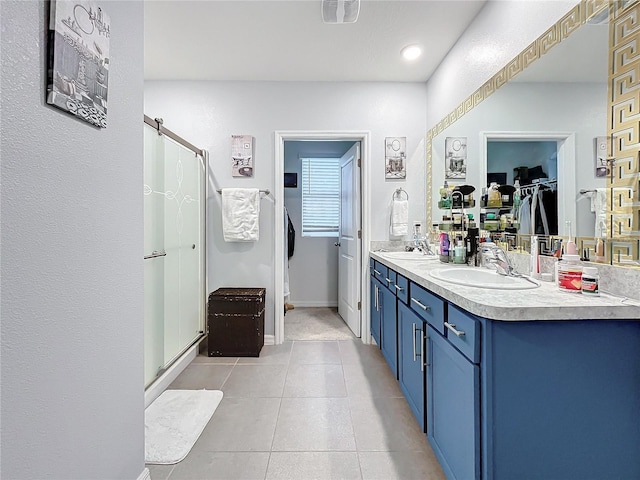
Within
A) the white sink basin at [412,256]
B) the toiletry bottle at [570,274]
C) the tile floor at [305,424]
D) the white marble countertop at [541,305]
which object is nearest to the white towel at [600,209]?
the toiletry bottle at [570,274]

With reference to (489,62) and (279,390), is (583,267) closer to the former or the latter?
(489,62)

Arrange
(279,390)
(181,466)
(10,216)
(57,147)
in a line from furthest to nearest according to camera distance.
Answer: (279,390)
(181,466)
(57,147)
(10,216)

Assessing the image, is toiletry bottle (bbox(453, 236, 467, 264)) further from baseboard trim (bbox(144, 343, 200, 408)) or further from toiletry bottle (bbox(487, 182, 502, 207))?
baseboard trim (bbox(144, 343, 200, 408))

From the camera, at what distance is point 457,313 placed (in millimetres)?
1187

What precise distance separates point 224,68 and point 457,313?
9.19ft

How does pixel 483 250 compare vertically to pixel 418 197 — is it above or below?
below

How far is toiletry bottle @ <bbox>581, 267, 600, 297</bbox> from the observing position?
1.14 m

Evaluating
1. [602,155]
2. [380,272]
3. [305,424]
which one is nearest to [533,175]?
[602,155]

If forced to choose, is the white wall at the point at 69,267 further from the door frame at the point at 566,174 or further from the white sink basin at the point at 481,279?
the door frame at the point at 566,174

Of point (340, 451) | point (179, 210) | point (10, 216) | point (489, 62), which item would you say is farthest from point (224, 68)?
point (340, 451)

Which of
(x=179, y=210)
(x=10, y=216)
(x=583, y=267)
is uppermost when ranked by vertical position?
(x=179, y=210)

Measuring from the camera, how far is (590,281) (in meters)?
1.15

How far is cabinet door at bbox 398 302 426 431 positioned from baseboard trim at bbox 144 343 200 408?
5.05ft

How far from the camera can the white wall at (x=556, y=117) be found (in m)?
1.23
